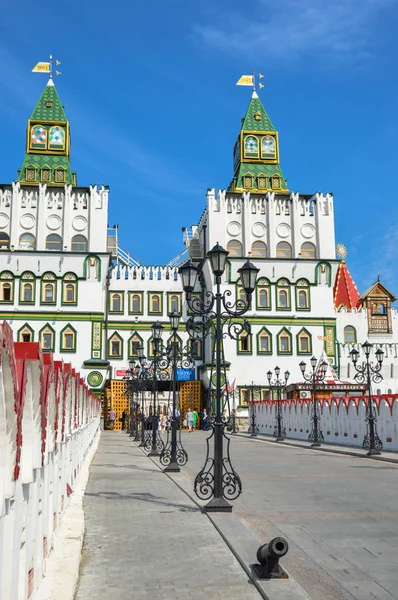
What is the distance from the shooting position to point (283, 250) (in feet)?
155

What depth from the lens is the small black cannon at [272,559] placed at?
5.39 meters

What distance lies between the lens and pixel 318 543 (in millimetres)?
7430

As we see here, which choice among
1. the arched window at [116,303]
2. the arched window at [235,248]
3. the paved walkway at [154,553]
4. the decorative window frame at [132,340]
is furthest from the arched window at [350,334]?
the paved walkway at [154,553]

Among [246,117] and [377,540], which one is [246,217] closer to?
[246,117]

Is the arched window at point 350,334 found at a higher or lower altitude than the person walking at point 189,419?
higher

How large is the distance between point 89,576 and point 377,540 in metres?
3.42

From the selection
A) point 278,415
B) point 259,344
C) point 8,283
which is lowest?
point 278,415

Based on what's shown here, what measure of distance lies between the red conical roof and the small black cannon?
159ft

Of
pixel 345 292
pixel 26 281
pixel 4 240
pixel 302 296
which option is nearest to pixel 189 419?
pixel 302 296

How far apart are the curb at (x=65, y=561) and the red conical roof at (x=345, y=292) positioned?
4669cm

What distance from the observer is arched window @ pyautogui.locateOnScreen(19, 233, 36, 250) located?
45219mm

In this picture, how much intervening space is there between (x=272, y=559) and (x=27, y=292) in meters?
41.5

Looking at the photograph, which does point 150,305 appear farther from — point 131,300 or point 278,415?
point 278,415

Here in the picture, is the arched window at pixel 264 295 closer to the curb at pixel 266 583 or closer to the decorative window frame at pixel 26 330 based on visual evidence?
the decorative window frame at pixel 26 330
